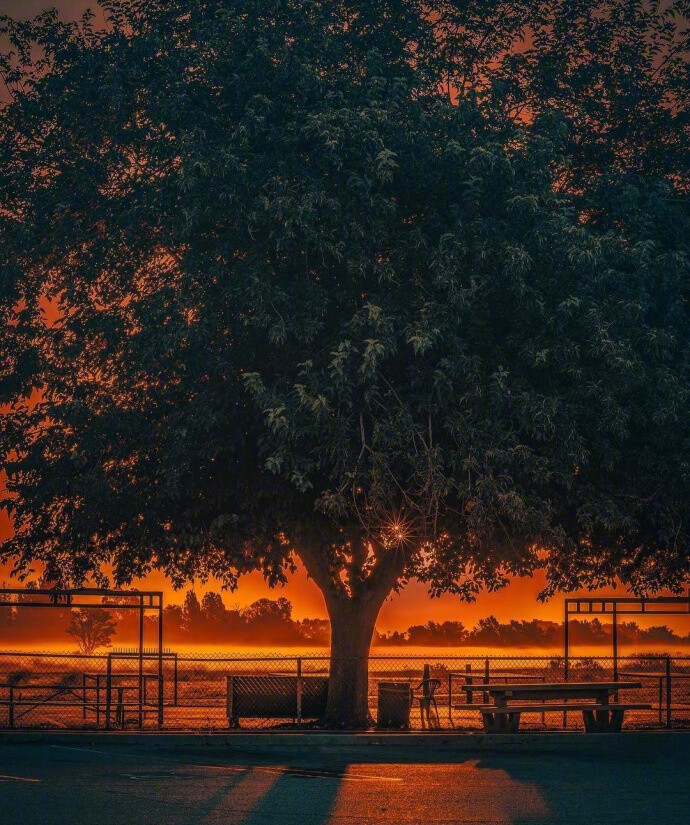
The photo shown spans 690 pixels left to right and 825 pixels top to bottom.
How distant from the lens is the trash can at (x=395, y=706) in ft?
76.5

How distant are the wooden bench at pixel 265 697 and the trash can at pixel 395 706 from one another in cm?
156

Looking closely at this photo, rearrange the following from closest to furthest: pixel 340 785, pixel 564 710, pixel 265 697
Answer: pixel 340 785, pixel 564 710, pixel 265 697

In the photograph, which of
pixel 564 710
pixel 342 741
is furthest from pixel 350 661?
pixel 564 710

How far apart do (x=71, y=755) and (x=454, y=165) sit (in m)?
10.6

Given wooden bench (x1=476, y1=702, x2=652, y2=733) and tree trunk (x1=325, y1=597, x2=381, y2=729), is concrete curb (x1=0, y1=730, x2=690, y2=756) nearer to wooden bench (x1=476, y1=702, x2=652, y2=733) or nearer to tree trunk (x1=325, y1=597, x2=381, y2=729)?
wooden bench (x1=476, y1=702, x2=652, y2=733)

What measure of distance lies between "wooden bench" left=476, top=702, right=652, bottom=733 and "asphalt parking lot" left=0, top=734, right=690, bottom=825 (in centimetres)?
102

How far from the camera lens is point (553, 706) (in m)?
21.2

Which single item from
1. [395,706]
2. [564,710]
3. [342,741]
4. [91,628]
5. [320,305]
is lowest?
[91,628]

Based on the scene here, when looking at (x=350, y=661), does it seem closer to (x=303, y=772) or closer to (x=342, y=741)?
(x=342, y=741)

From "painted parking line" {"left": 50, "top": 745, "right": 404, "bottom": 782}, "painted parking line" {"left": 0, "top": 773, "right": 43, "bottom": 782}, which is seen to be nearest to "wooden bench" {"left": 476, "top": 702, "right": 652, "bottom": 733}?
"painted parking line" {"left": 50, "top": 745, "right": 404, "bottom": 782}

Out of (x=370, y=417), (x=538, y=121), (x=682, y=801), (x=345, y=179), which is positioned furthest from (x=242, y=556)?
(x=682, y=801)

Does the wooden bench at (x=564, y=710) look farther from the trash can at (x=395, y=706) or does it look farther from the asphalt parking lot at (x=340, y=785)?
the trash can at (x=395, y=706)

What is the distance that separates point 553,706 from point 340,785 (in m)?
7.17

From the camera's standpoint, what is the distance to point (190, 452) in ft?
67.2
